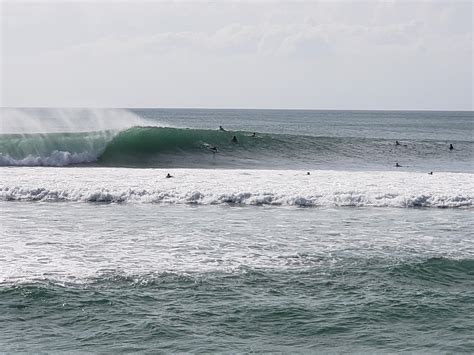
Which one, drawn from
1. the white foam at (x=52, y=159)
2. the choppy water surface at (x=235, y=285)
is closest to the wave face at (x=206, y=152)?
the white foam at (x=52, y=159)

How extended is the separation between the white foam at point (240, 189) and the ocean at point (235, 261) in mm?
61

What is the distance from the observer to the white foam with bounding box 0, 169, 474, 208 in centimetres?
1795

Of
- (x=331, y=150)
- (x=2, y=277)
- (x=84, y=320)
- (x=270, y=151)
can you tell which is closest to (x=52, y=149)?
(x=270, y=151)

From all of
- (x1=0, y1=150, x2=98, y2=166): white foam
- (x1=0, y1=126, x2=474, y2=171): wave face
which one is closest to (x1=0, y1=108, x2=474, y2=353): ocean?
(x1=0, y1=150, x2=98, y2=166): white foam

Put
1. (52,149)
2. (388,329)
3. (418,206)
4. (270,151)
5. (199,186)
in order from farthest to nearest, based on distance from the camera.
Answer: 1. (270,151)
2. (52,149)
3. (199,186)
4. (418,206)
5. (388,329)

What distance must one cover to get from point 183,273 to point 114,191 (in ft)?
30.2

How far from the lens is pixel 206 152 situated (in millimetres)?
35500

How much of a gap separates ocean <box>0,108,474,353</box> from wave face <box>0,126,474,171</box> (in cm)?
751

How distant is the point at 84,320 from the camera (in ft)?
26.0

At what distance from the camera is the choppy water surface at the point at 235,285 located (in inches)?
294

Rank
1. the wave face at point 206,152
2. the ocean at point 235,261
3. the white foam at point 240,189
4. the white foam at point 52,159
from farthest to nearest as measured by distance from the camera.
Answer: the wave face at point 206,152
the white foam at point 52,159
the white foam at point 240,189
the ocean at point 235,261

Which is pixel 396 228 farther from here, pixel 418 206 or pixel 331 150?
pixel 331 150

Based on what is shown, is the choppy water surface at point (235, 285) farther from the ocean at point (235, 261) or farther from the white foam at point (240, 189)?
the white foam at point (240, 189)

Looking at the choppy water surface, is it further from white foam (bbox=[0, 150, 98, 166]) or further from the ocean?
white foam (bbox=[0, 150, 98, 166])
